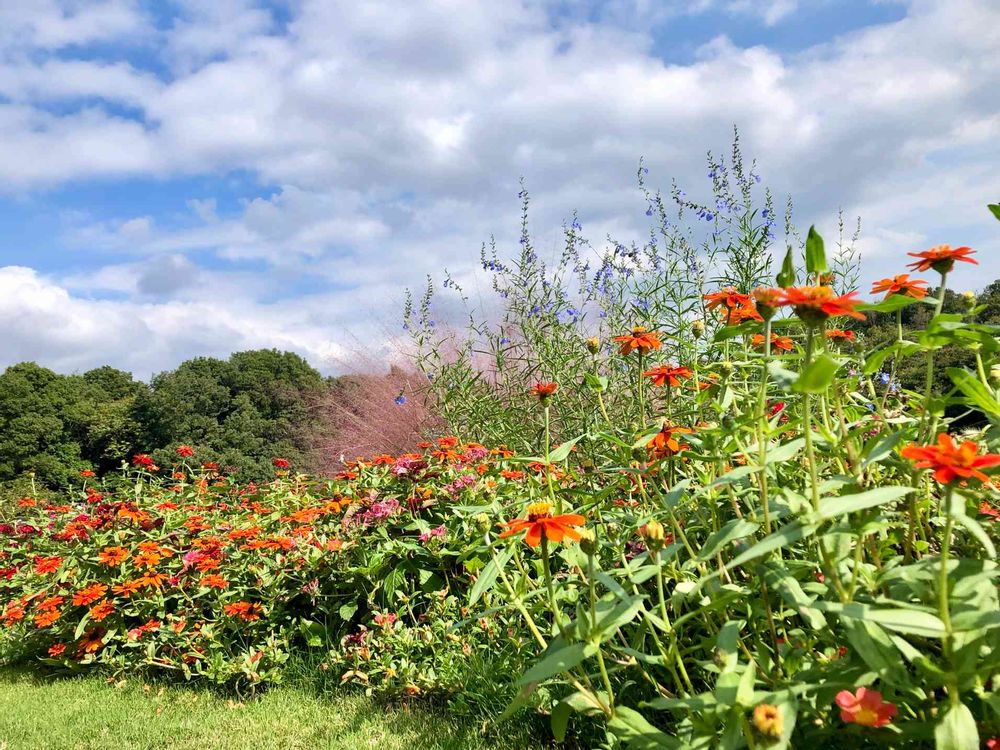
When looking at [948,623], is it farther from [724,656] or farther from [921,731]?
[724,656]

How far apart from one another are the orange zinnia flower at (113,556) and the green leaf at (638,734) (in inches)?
109

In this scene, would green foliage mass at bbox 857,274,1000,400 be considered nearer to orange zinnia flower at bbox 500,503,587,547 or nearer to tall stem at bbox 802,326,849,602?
tall stem at bbox 802,326,849,602

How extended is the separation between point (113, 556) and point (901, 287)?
327 cm

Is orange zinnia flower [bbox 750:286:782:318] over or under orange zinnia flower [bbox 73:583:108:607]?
over

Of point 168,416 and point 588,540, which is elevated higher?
point 168,416

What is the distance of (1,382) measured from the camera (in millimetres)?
16500

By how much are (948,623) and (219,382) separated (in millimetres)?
16434

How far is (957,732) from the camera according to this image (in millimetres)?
930

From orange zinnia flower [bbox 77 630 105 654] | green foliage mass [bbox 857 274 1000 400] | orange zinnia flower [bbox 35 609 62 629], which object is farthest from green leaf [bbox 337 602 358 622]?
green foliage mass [bbox 857 274 1000 400]

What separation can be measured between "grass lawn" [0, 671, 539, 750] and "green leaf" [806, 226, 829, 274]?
153 cm

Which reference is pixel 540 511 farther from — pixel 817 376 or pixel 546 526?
pixel 817 376

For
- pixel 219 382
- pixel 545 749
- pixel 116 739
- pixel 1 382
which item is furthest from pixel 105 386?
pixel 545 749

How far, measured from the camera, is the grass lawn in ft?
7.31

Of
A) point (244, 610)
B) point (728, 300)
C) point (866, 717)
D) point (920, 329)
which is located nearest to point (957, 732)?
point (866, 717)
